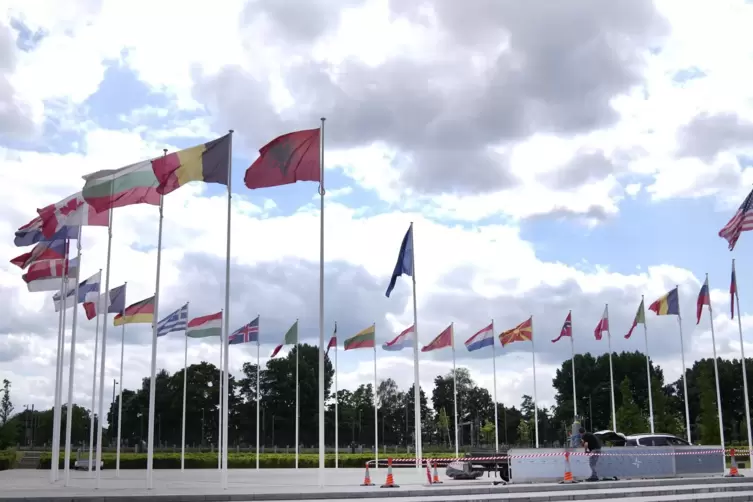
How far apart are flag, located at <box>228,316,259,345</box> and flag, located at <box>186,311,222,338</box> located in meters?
3.90

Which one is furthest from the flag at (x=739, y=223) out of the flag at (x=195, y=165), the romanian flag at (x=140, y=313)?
the romanian flag at (x=140, y=313)

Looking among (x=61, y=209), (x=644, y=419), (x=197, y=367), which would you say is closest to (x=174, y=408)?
(x=197, y=367)

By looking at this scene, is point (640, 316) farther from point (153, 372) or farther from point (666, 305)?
point (153, 372)

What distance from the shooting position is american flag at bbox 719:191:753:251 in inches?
1284

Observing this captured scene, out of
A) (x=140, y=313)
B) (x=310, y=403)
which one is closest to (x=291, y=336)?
(x=140, y=313)

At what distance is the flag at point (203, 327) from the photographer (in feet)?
152

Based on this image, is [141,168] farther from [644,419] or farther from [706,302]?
[644,419]

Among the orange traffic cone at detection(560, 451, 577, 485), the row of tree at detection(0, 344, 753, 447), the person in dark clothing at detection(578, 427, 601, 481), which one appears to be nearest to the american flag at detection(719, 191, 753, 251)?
the person in dark clothing at detection(578, 427, 601, 481)

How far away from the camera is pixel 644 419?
81.9 m

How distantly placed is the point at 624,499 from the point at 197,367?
91.8 m

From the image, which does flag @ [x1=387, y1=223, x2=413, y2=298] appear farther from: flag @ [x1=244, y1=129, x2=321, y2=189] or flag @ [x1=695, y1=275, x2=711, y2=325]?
flag @ [x1=695, y1=275, x2=711, y2=325]

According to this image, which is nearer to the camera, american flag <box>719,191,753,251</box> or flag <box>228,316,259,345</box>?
american flag <box>719,191,753,251</box>

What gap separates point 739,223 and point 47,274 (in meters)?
27.3

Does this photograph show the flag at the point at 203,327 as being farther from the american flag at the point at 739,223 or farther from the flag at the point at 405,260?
the american flag at the point at 739,223
